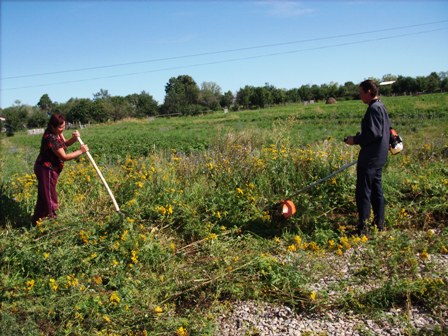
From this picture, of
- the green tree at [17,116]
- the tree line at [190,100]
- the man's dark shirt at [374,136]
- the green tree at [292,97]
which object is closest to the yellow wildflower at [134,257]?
the man's dark shirt at [374,136]

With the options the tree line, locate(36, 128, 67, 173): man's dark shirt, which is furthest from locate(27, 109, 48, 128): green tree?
locate(36, 128, 67, 173): man's dark shirt

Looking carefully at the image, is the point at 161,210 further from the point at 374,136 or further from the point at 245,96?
the point at 245,96

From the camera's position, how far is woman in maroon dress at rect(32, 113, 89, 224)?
473 centimetres

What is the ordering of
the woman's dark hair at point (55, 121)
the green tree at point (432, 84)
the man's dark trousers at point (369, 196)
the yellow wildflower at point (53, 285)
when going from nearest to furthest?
the yellow wildflower at point (53, 285) < the man's dark trousers at point (369, 196) < the woman's dark hair at point (55, 121) < the green tree at point (432, 84)

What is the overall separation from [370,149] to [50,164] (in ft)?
13.6

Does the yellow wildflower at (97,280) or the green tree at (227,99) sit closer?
the yellow wildflower at (97,280)

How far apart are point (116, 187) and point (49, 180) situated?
1.02 meters

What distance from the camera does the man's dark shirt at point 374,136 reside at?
164 inches

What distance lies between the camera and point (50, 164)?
4.85m

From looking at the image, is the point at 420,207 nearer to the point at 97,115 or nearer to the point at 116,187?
the point at 116,187

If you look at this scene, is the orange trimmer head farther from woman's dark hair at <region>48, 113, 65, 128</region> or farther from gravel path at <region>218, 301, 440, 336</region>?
woman's dark hair at <region>48, 113, 65, 128</region>

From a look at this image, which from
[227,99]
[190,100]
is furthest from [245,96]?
[190,100]

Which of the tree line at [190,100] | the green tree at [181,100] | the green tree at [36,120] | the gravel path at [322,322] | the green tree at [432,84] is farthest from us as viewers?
the green tree at [36,120]

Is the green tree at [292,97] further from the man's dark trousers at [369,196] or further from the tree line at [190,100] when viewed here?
the man's dark trousers at [369,196]
